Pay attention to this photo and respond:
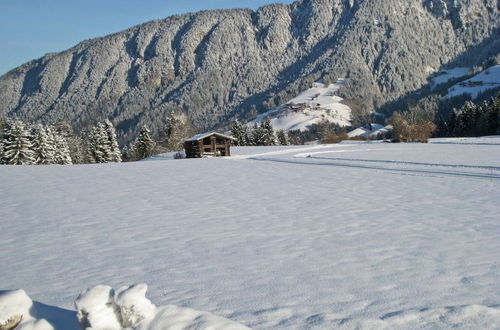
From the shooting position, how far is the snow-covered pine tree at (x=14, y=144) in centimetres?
4194

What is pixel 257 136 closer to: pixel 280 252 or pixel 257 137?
pixel 257 137

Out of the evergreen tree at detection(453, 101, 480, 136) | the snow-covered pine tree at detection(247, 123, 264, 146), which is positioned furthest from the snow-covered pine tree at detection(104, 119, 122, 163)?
the evergreen tree at detection(453, 101, 480, 136)

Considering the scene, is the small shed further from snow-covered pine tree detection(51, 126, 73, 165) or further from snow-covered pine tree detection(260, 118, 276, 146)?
snow-covered pine tree detection(260, 118, 276, 146)

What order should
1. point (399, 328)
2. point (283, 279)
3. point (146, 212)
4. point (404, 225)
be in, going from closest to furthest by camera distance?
point (399, 328)
point (283, 279)
point (404, 225)
point (146, 212)

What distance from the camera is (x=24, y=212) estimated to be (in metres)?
11.9

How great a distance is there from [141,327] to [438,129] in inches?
3605

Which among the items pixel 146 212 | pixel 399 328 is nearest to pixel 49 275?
pixel 146 212

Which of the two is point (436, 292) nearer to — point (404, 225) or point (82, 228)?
point (404, 225)

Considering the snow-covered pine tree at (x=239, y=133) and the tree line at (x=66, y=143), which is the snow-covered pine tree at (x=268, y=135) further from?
the tree line at (x=66, y=143)

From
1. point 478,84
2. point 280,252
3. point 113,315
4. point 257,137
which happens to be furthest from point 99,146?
point 478,84

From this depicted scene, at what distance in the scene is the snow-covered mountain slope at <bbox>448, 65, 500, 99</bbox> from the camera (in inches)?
6973

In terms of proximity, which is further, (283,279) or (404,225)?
Answer: (404,225)

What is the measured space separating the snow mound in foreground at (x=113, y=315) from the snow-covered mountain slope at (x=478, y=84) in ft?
658

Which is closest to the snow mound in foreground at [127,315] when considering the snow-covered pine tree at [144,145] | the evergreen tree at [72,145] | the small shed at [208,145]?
the small shed at [208,145]
